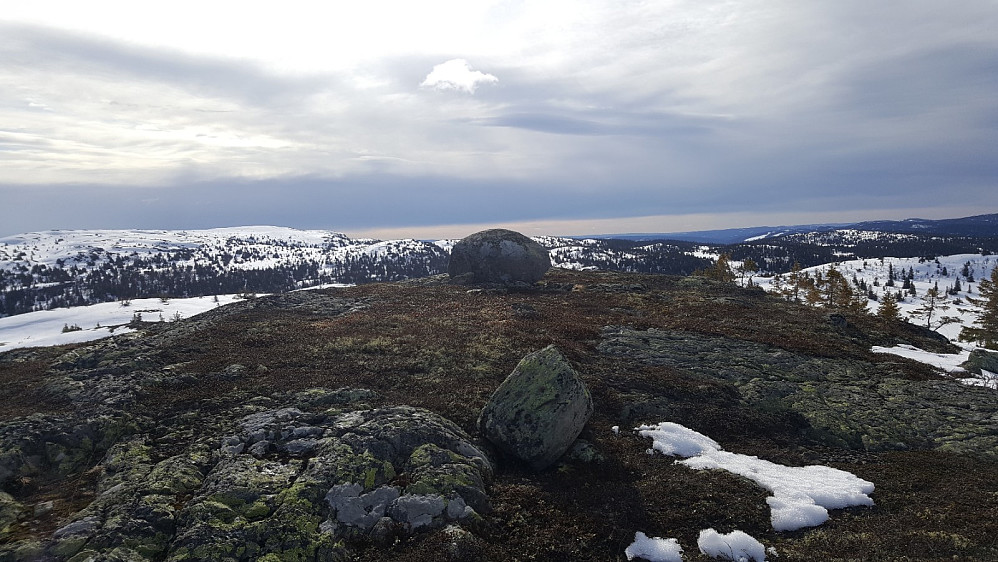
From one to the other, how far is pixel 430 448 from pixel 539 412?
364 cm

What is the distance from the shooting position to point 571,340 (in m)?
26.8

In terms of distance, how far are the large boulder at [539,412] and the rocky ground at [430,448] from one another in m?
0.56

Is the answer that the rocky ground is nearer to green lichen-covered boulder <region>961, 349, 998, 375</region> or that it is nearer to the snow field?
green lichen-covered boulder <region>961, 349, 998, 375</region>

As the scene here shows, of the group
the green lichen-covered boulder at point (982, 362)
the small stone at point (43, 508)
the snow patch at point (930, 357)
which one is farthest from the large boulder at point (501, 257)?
the small stone at point (43, 508)

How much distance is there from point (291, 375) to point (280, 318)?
547 inches

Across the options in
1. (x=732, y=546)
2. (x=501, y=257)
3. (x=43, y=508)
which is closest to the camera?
(x=732, y=546)

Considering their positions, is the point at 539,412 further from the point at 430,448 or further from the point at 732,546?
the point at 732,546

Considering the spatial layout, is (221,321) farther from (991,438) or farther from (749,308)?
(749,308)

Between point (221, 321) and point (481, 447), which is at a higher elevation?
point (221, 321)

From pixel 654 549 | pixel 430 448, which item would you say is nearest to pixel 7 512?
pixel 430 448

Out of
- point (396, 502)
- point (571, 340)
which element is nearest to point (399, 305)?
point (571, 340)

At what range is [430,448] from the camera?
12.0m

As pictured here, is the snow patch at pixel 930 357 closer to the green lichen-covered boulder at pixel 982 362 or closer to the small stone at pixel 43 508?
the green lichen-covered boulder at pixel 982 362

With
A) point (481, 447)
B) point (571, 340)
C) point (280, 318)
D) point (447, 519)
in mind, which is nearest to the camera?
point (447, 519)
